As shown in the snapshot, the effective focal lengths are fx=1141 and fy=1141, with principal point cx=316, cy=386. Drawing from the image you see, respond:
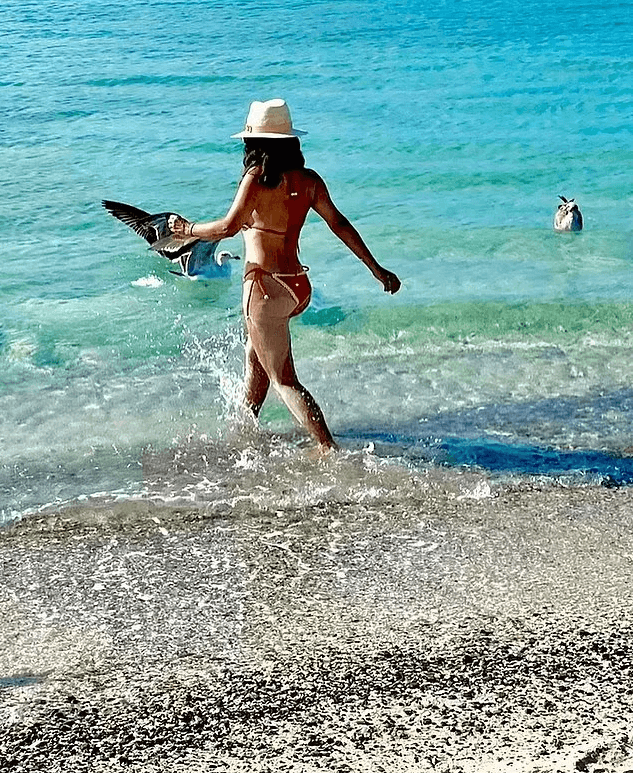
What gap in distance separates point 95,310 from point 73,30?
17.3 m

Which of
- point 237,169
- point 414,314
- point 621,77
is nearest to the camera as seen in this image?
point 414,314

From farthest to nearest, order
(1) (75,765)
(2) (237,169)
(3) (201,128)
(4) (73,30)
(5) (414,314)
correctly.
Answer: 1. (4) (73,30)
2. (3) (201,128)
3. (2) (237,169)
4. (5) (414,314)
5. (1) (75,765)

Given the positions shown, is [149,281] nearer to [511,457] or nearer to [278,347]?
[278,347]

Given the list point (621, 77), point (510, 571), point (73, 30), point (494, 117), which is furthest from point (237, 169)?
point (73, 30)

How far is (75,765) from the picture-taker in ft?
11.9

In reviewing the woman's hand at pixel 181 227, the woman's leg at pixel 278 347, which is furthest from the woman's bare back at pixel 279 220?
the woman's hand at pixel 181 227

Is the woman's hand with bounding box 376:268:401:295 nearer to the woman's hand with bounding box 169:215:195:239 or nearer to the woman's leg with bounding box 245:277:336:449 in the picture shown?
the woman's leg with bounding box 245:277:336:449

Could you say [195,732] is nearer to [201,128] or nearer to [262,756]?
[262,756]

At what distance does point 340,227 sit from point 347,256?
4797mm

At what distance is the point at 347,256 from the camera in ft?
34.6

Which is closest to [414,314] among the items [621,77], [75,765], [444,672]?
[444,672]

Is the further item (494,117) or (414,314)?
(494,117)

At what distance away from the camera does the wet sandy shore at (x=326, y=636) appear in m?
3.68

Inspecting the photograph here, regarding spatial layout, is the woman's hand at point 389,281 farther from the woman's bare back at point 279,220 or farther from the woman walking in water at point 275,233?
the woman's bare back at point 279,220
